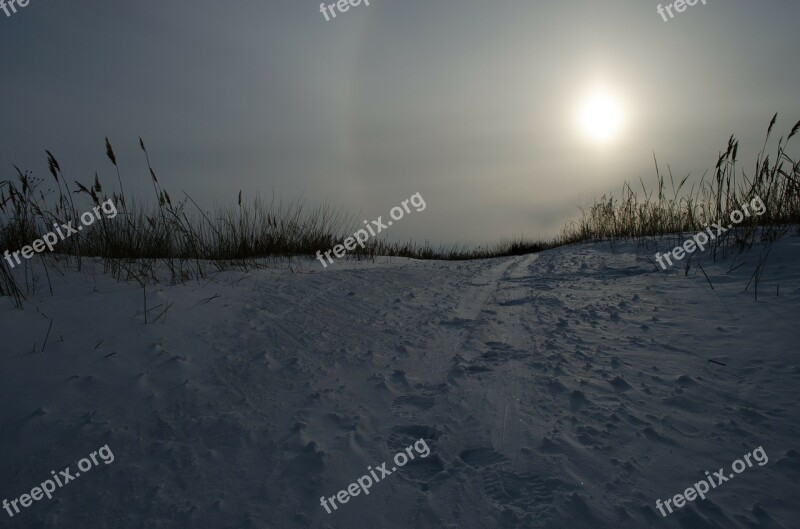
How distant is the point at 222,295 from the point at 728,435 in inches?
123

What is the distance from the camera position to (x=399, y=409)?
193cm

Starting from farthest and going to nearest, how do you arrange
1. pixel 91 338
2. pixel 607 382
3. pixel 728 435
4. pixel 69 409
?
1. pixel 91 338
2. pixel 607 382
3. pixel 69 409
4. pixel 728 435

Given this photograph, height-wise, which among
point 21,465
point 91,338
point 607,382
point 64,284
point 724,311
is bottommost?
point 724,311

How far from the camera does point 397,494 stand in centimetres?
144

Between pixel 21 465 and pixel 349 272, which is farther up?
pixel 21 465

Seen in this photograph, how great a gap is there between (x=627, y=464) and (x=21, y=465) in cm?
214

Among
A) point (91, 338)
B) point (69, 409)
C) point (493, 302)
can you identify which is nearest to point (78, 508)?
point (69, 409)

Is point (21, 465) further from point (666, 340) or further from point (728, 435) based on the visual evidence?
point (666, 340)

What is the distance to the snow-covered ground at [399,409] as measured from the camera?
4.45ft

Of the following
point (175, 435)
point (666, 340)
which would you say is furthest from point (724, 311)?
point (175, 435)

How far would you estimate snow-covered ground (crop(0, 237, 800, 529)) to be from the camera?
4.45ft

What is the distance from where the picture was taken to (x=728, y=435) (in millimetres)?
1558

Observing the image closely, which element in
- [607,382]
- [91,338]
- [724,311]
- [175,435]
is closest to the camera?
[175,435]

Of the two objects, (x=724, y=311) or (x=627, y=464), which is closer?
(x=627, y=464)
